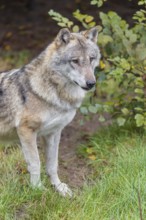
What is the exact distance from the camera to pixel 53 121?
5.23 m

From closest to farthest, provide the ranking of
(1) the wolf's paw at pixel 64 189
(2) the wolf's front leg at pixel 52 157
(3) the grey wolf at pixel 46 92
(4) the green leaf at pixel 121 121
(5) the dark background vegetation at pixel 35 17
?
(3) the grey wolf at pixel 46 92, (1) the wolf's paw at pixel 64 189, (2) the wolf's front leg at pixel 52 157, (4) the green leaf at pixel 121 121, (5) the dark background vegetation at pixel 35 17

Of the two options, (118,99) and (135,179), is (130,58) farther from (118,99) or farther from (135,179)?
(135,179)

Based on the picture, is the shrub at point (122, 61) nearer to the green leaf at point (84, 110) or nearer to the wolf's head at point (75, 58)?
the green leaf at point (84, 110)

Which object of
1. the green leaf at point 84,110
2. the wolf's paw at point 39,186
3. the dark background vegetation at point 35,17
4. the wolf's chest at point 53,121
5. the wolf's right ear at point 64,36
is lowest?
the dark background vegetation at point 35,17

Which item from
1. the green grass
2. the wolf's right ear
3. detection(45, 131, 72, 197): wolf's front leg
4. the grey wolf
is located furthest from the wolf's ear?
the green grass

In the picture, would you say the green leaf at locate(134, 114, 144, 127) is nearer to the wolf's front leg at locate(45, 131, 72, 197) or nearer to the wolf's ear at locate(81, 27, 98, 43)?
the wolf's front leg at locate(45, 131, 72, 197)

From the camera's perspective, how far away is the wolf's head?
5.01m

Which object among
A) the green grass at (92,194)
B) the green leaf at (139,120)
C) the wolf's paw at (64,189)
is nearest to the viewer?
the green grass at (92,194)

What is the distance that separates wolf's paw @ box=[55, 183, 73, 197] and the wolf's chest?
0.63m

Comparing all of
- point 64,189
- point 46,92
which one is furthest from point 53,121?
point 64,189

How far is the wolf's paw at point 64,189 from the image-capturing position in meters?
5.36

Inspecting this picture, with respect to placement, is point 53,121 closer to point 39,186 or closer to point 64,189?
point 39,186

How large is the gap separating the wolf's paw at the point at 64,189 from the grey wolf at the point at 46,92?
11 mm

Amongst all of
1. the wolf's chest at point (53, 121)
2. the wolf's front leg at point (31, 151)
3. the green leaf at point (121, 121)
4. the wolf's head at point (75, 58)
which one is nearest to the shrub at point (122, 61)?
the green leaf at point (121, 121)
